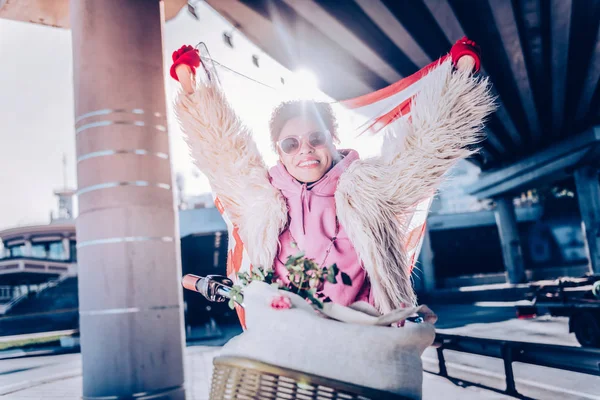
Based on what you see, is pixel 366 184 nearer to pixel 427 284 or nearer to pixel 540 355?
pixel 540 355

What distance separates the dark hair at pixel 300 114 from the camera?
2.37 metres

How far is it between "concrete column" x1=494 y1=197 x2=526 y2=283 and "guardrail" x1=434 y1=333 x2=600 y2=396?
20.7 m

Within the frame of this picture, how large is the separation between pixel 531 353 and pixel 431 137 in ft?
11.2

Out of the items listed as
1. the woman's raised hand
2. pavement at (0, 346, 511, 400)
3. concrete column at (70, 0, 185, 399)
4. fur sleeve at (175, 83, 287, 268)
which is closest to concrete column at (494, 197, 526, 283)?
pavement at (0, 346, 511, 400)

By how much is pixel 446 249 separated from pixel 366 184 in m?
32.7

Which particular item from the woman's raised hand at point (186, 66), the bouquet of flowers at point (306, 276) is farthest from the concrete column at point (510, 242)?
the bouquet of flowers at point (306, 276)

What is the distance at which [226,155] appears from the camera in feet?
7.32

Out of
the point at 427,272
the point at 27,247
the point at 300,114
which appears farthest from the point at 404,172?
the point at 27,247

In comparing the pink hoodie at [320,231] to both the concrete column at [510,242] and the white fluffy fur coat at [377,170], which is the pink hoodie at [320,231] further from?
the concrete column at [510,242]

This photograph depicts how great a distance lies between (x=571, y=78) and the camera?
12156 millimetres

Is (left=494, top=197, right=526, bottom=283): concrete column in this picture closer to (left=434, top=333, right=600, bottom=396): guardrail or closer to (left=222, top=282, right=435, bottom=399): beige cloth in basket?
(left=434, top=333, right=600, bottom=396): guardrail

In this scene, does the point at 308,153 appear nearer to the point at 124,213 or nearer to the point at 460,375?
the point at 124,213

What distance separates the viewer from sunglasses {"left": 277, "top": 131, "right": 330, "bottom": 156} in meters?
2.20

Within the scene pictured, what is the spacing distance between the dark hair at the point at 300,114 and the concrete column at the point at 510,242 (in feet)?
79.7
